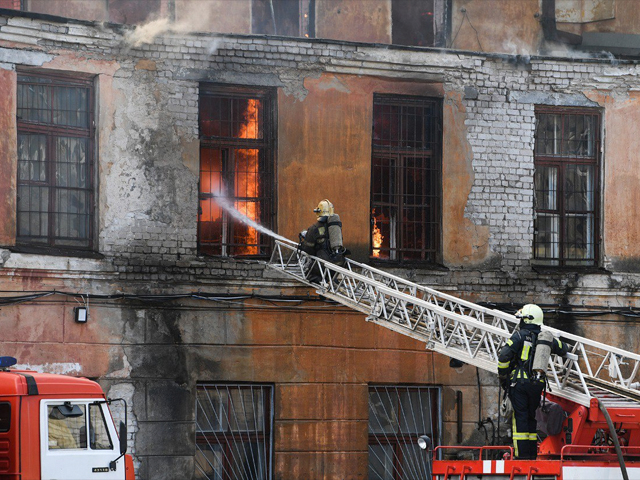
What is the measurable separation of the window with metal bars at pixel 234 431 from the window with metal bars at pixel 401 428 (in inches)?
67.5

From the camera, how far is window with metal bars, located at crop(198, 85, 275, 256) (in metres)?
18.1

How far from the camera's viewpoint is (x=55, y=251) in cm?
1680

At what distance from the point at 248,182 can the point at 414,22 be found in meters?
3.92

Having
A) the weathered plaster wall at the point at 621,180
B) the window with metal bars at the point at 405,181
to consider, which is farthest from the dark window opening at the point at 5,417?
the weathered plaster wall at the point at 621,180

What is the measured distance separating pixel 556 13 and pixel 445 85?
8.09 feet

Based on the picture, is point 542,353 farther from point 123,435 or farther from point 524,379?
point 123,435

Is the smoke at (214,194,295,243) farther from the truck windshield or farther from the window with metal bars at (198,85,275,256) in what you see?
the truck windshield

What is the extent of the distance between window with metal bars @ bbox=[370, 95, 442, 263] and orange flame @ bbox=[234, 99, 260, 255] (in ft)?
6.36

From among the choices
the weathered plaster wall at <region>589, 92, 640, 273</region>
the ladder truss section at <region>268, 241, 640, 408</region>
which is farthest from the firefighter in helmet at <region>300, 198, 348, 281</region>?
the weathered plaster wall at <region>589, 92, 640, 273</region>

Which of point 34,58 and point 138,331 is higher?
point 34,58

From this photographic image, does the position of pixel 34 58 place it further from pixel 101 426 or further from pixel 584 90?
pixel 584 90

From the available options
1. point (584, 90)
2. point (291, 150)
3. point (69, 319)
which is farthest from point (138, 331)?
point (584, 90)

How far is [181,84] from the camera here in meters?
17.7

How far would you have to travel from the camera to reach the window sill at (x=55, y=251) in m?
16.5
